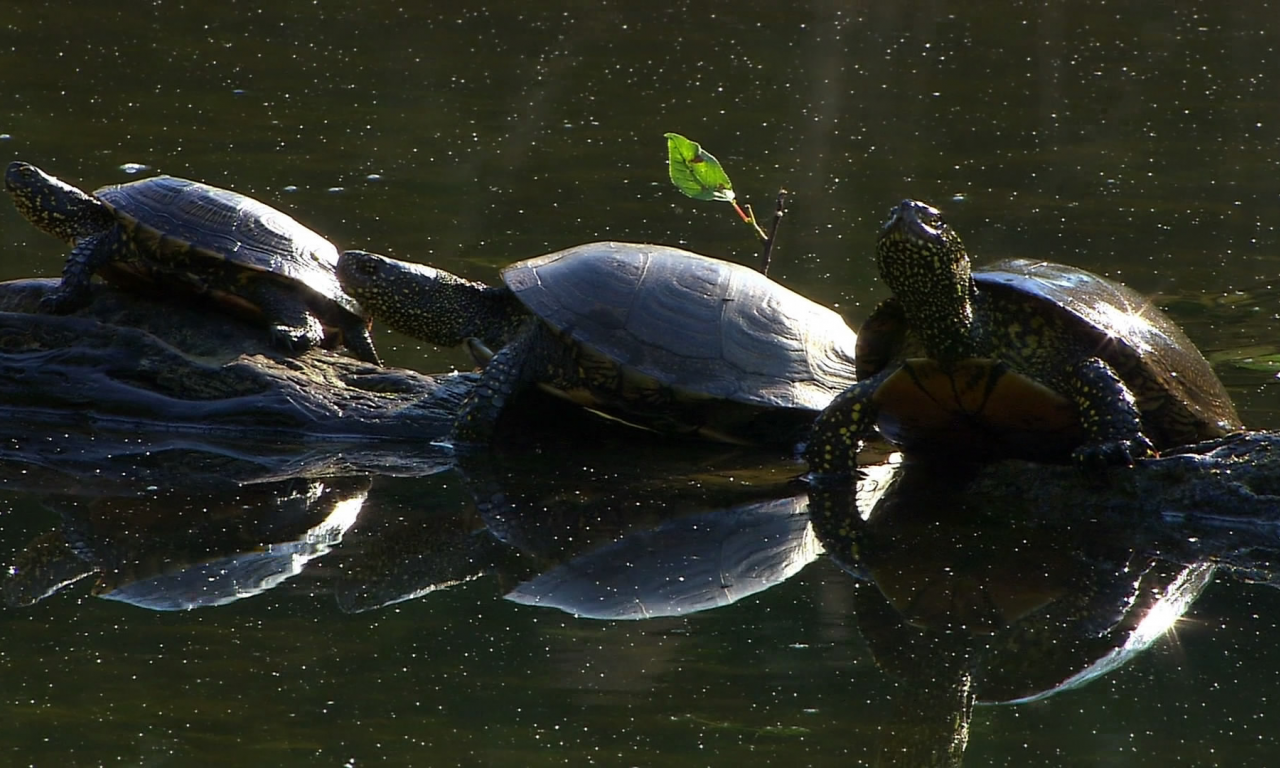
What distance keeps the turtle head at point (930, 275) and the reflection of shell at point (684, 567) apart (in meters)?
0.60

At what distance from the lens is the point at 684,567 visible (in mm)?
3723

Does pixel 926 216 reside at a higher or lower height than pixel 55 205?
higher

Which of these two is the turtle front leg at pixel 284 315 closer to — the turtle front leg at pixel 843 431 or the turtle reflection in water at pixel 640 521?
the turtle reflection in water at pixel 640 521

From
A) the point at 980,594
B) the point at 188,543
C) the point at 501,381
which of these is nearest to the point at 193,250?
the point at 501,381

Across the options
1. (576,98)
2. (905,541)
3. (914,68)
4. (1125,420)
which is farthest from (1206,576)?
(914,68)

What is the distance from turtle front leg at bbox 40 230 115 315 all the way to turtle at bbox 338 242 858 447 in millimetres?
751

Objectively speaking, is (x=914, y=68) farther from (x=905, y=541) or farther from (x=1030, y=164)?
(x=905, y=541)

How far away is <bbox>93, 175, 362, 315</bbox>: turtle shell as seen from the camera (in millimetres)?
4898

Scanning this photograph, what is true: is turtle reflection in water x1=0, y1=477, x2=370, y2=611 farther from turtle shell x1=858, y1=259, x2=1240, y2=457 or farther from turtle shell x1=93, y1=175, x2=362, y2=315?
turtle shell x1=858, y1=259, x2=1240, y2=457

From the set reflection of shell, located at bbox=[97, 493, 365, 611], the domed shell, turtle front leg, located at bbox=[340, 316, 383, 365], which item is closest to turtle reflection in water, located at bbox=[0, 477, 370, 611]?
reflection of shell, located at bbox=[97, 493, 365, 611]

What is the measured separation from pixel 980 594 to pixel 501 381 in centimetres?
169

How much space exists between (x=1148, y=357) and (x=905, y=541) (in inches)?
31.2

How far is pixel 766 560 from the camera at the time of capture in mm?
3799

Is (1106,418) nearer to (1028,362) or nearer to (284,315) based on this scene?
(1028,362)
